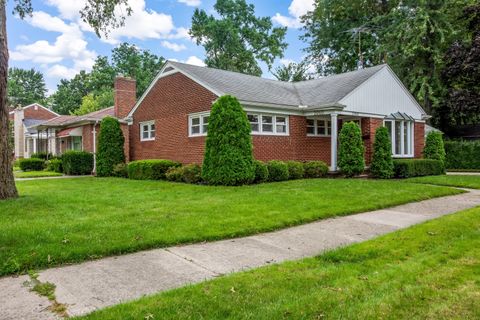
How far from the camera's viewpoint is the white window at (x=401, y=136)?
19531 millimetres

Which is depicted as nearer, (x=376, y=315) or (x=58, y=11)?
(x=376, y=315)

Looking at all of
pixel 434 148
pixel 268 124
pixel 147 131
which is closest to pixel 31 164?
pixel 147 131

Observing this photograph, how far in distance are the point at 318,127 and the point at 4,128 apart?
13.1 m

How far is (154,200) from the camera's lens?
951 centimetres

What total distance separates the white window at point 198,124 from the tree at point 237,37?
86.2 feet

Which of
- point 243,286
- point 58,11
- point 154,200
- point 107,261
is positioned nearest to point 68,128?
point 58,11

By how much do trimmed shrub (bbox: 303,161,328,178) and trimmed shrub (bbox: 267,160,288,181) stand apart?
5.45 ft

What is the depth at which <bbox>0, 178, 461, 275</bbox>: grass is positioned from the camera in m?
5.05

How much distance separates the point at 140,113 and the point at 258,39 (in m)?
27.0

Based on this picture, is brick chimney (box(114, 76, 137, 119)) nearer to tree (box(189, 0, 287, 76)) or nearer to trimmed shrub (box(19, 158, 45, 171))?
trimmed shrub (box(19, 158, 45, 171))

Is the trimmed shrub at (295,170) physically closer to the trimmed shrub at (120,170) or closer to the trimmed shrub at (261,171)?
the trimmed shrub at (261,171)

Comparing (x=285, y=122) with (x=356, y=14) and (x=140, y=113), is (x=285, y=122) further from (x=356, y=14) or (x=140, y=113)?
(x=356, y=14)

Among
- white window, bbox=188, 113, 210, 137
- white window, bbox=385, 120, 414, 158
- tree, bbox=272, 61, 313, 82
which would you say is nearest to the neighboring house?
white window, bbox=188, 113, 210, 137

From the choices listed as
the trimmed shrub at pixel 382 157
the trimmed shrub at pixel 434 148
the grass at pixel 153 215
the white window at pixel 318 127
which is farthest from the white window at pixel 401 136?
the grass at pixel 153 215
